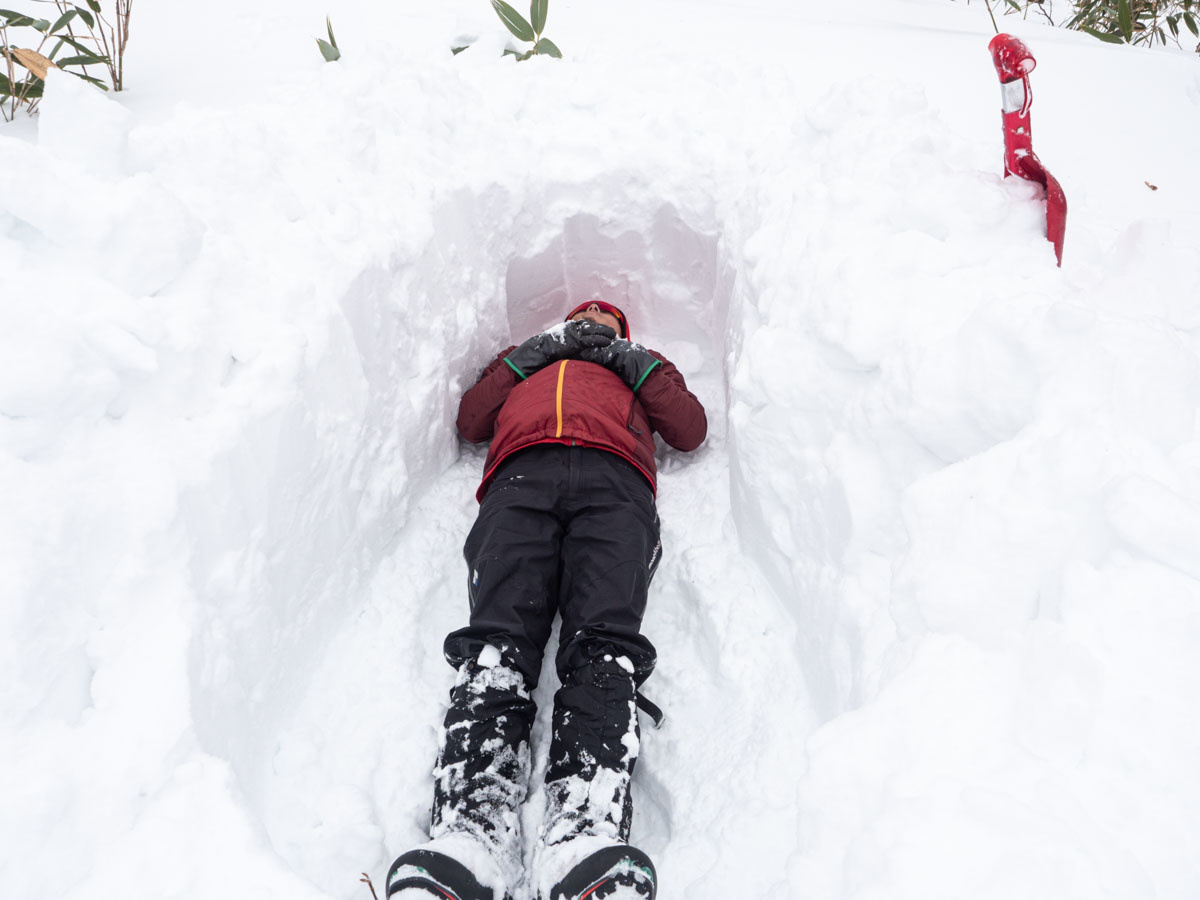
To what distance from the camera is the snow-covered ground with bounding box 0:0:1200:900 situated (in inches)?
36.4

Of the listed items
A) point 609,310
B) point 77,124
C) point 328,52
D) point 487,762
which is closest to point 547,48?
point 328,52

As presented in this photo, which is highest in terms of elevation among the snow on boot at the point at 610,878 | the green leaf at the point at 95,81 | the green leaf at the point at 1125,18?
the green leaf at the point at 1125,18

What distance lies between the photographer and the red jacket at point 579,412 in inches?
71.8

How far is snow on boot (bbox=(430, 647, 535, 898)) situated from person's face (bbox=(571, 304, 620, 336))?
1178 millimetres

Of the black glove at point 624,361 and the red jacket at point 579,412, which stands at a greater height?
the black glove at point 624,361

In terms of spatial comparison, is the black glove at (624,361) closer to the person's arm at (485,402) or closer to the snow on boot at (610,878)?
the person's arm at (485,402)

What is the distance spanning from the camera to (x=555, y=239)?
237 cm

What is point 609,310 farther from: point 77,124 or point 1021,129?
point 77,124

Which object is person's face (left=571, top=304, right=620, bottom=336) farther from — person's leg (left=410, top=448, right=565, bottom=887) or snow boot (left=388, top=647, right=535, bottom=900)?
snow boot (left=388, top=647, right=535, bottom=900)

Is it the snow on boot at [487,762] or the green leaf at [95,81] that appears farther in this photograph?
the green leaf at [95,81]

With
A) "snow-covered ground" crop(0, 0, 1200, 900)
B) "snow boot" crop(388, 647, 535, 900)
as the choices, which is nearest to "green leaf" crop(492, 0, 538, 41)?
Answer: "snow-covered ground" crop(0, 0, 1200, 900)

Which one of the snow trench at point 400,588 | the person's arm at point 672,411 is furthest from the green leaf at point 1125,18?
the person's arm at point 672,411

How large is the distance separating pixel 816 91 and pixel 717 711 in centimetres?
186

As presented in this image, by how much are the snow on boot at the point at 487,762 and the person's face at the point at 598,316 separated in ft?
3.87
